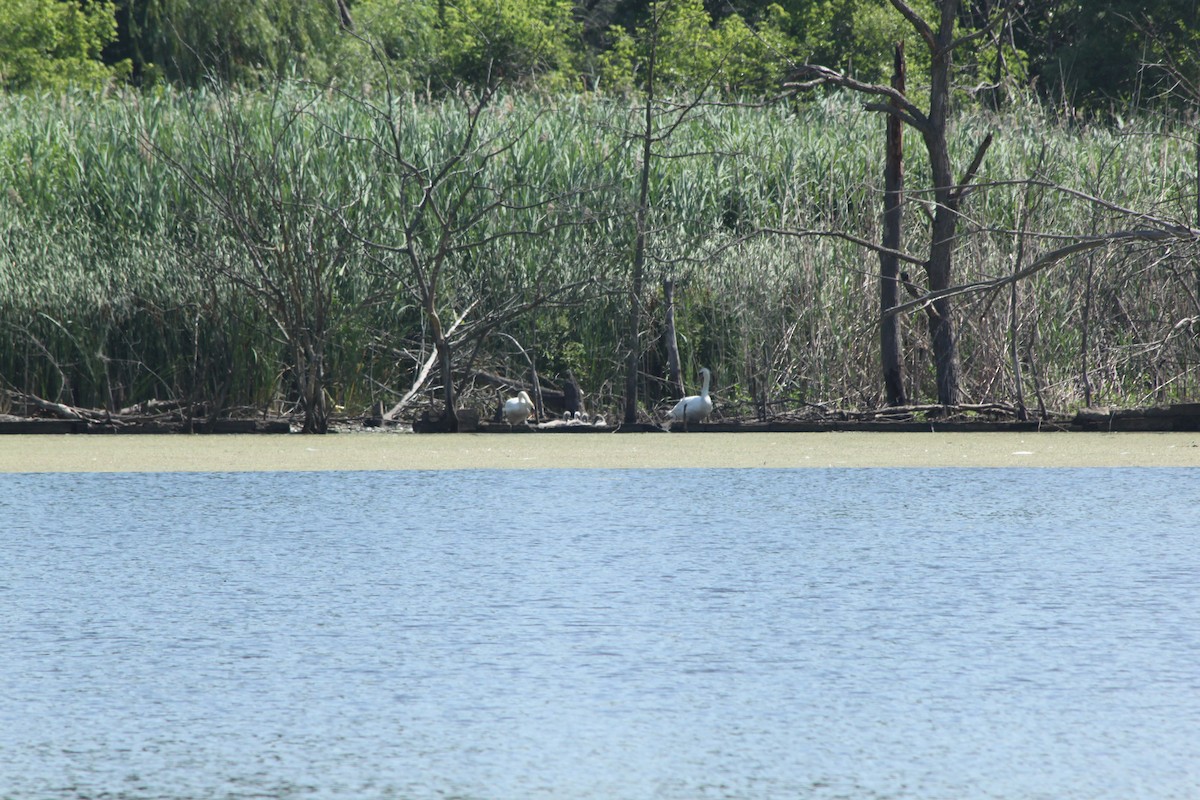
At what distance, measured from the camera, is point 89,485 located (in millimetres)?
9414

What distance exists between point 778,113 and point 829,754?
50.6ft

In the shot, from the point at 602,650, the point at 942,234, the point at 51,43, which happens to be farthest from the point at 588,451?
the point at 51,43

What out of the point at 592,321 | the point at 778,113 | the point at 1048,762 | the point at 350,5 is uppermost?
the point at 350,5

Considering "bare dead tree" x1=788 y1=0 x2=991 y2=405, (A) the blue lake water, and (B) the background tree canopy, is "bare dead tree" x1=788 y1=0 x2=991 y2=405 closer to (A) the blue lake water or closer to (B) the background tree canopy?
(A) the blue lake water

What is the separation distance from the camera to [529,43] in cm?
2930

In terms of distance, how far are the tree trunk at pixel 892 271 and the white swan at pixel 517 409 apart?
2.70 metres

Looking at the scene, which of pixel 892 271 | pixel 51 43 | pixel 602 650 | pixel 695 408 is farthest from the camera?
pixel 51 43

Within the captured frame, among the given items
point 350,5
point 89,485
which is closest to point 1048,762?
point 89,485

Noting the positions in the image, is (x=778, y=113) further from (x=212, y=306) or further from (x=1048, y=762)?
(x=1048, y=762)

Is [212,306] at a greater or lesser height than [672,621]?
greater

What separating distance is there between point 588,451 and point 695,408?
4.57ft

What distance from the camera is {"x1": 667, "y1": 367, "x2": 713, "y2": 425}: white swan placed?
12289 millimetres

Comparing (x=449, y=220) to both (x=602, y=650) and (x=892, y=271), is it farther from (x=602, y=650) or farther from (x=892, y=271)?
(x=602, y=650)

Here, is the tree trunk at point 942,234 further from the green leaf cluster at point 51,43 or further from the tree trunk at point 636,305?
the green leaf cluster at point 51,43
